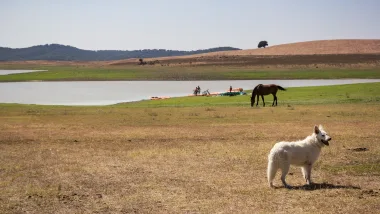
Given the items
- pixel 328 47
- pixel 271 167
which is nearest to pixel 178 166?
pixel 271 167

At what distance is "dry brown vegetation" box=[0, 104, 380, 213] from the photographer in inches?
468

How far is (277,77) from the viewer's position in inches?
3297

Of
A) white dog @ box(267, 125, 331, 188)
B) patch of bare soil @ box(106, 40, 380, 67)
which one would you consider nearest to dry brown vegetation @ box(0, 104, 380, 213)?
white dog @ box(267, 125, 331, 188)

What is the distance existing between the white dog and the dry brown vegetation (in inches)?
19.2

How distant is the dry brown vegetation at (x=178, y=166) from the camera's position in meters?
11.9

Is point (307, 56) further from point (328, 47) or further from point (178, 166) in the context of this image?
point (178, 166)

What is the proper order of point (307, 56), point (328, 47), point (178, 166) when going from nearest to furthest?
point (178, 166)
point (307, 56)
point (328, 47)

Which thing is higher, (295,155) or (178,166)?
(295,155)

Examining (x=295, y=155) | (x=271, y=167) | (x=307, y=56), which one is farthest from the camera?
(x=307, y=56)

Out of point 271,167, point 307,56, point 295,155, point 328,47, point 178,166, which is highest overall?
point 328,47

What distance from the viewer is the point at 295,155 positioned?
43.8ft

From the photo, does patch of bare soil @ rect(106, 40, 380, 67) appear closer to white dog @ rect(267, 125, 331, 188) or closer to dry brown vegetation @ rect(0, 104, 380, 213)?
dry brown vegetation @ rect(0, 104, 380, 213)

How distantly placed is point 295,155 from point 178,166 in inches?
172

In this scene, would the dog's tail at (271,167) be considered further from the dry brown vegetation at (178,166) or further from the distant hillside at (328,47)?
the distant hillside at (328,47)
